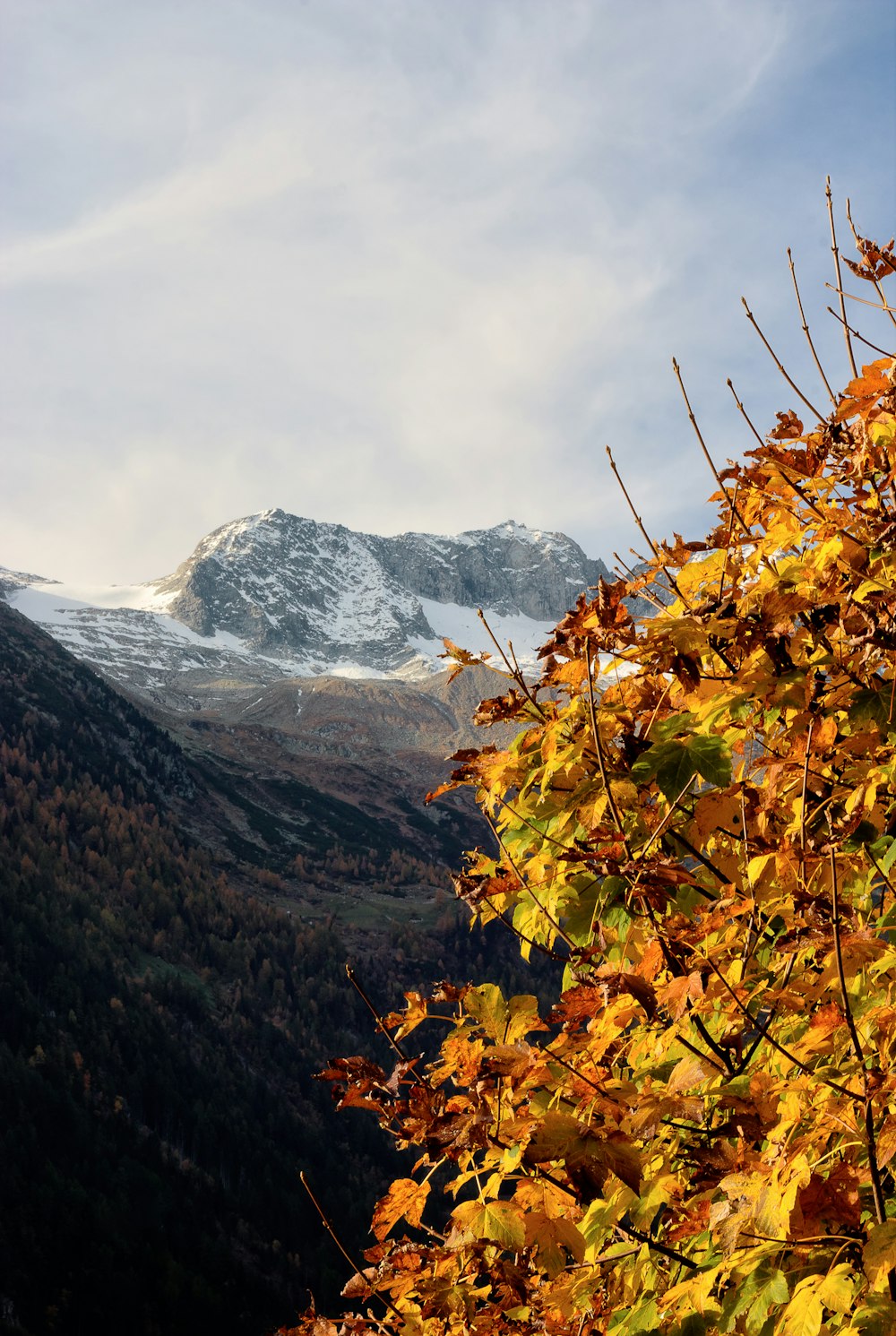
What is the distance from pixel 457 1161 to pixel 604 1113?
882mm

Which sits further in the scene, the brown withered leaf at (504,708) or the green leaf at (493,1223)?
the brown withered leaf at (504,708)

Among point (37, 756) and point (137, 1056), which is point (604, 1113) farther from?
point (37, 756)

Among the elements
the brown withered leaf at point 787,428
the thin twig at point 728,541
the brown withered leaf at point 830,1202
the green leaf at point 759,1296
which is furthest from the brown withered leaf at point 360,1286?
the brown withered leaf at point 787,428

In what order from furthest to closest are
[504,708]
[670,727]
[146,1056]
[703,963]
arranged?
[146,1056] < [504,708] < [670,727] < [703,963]

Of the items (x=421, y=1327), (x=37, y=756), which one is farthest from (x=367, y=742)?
(x=421, y=1327)

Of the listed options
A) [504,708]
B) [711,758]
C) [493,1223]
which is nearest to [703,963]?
[711,758]

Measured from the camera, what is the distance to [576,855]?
1.80 metres

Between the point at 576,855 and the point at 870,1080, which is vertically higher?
the point at 576,855

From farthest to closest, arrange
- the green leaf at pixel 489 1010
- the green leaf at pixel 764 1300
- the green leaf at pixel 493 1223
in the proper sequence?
the green leaf at pixel 489 1010 < the green leaf at pixel 493 1223 < the green leaf at pixel 764 1300

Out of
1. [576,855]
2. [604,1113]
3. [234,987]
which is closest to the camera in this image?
[604,1113]

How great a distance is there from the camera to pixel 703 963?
1.68 metres

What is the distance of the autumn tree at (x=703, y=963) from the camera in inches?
60.1

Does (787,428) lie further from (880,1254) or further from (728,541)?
(880,1254)

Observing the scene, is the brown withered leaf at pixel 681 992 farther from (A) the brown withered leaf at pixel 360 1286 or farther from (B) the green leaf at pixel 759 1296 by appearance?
(A) the brown withered leaf at pixel 360 1286
